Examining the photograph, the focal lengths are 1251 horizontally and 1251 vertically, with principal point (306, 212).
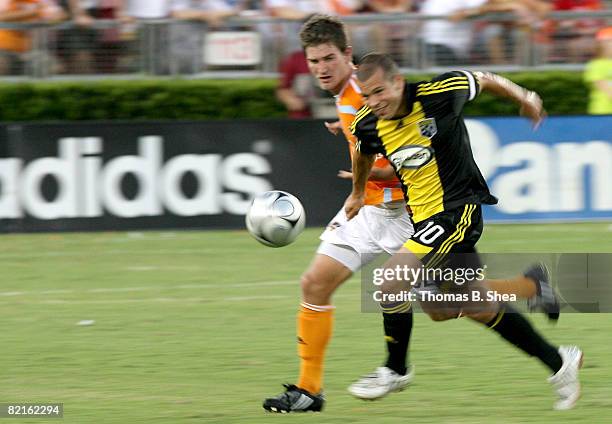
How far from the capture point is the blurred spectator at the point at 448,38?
14992mm

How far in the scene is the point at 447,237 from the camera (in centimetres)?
626

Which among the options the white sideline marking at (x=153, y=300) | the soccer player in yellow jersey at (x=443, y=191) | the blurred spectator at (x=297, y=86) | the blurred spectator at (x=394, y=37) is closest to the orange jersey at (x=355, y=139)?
the soccer player in yellow jersey at (x=443, y=191)

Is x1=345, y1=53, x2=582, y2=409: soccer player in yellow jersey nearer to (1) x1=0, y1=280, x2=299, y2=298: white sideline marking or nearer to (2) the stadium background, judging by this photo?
(2) the stadium background

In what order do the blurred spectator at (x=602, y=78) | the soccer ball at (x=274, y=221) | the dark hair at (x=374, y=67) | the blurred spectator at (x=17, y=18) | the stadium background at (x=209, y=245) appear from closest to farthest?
1. the dark hair at (x=374, y=67)
2. the stadium background at (x=209, y=245)
3. the soccer ball at (x=274, y=221)
4. the blurred spectator at (x=602, y=78)
5. the blurred spectator at (x=17, y=18)

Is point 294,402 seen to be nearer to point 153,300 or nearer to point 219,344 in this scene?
point 219,344

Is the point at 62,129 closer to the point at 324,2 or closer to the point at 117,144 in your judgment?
the point at 117,144

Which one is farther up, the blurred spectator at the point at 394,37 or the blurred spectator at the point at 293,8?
the blurred spectator at the point at 293,8

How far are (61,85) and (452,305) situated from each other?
9707 mm

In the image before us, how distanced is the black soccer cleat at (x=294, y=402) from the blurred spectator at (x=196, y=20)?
9083 millimetres

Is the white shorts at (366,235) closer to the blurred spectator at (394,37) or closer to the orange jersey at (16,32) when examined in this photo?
the blurred spectator at (394,37)

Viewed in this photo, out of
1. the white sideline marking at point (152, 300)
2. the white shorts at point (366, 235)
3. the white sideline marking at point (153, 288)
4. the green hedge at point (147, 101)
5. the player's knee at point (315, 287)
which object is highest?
the white shorts at point (366, 235)

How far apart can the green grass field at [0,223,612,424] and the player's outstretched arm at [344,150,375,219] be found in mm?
1028

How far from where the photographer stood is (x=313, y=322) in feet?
21.1

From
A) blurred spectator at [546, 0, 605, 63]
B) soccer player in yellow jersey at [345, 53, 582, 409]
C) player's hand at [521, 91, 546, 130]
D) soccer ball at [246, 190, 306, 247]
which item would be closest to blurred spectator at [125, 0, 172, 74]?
blurred spectator at [546, 0, 605, 63]
